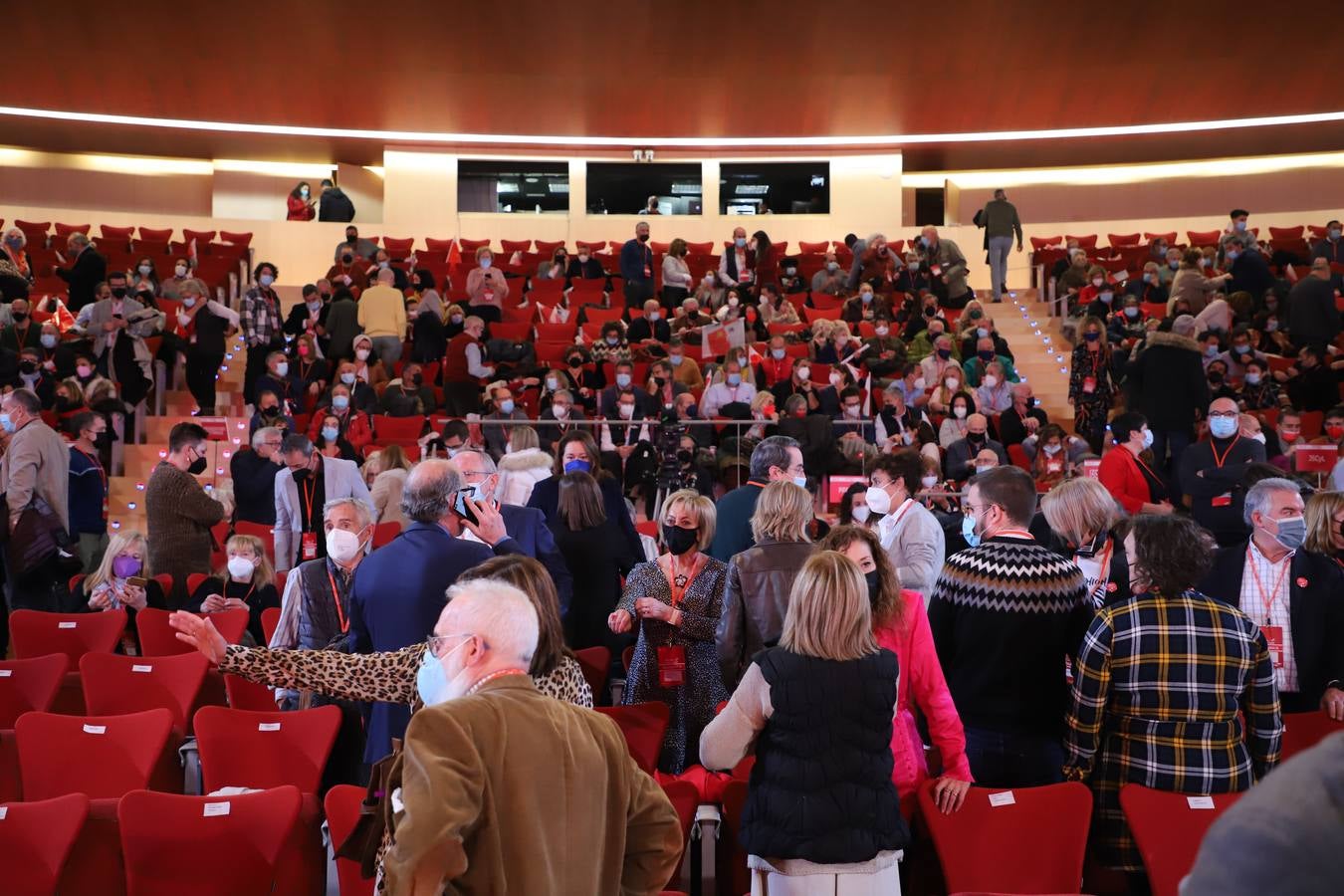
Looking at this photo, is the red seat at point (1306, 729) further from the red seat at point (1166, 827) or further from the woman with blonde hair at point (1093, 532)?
the red seat at point (1166, 827)

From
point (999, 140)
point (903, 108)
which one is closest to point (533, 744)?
point (903, 108)

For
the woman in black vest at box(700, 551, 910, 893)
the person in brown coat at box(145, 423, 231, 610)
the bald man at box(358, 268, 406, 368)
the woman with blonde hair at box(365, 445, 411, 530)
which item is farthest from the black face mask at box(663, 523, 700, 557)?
the bald man at box(358, 268, 406, 368)

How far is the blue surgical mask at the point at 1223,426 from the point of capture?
Answer: 25.3 ft

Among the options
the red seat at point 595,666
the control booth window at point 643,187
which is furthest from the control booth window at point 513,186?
the red seat at point 595,666

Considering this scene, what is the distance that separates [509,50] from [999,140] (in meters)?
8.00

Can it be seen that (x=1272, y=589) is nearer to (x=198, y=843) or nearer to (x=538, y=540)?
(x=538, y=540)

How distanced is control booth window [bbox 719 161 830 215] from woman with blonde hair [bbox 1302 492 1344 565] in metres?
16.9

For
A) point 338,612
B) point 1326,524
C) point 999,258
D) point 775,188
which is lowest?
point 338,612

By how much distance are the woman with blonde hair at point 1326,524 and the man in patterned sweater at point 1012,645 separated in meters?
1.55

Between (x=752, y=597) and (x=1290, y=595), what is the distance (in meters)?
1.80

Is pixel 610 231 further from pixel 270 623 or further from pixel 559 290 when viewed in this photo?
pixel 270 623

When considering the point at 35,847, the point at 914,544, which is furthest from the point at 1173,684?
the point at 35,847

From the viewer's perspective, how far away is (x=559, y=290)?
16812mm

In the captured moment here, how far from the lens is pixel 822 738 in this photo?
3.13 meters
